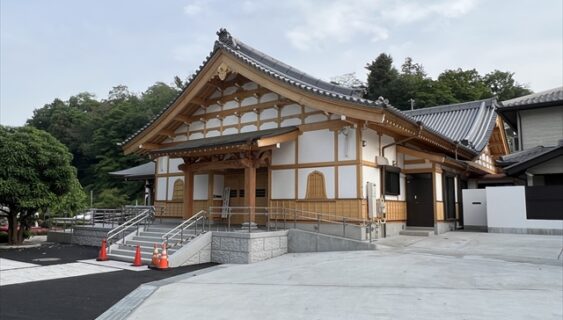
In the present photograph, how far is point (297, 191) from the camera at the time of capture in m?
13.0

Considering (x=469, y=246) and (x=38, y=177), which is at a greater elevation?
(x=38, y=177)

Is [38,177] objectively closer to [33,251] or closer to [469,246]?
[33,251]

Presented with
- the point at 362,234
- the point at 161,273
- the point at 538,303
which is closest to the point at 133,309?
the point at 161,273

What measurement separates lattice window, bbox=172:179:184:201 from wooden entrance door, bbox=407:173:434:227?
9.18 meters

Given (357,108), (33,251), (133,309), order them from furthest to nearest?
(33,251), (357,108), (133,309)

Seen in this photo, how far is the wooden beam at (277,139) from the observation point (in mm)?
11734

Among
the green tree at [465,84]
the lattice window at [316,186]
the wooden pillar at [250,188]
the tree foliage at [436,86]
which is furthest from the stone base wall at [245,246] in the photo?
the green tree at [465,84]

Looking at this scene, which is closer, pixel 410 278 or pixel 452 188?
pixel 410 278

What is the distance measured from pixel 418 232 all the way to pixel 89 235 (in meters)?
12.5

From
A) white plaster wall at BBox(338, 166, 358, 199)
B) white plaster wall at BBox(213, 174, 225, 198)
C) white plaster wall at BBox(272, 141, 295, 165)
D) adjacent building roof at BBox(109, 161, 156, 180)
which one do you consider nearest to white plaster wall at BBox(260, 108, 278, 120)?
white plaster wall at BBox(272, 141, 295, 165)

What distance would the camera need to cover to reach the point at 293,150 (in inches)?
524

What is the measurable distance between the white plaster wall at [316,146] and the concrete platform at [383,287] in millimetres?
3264

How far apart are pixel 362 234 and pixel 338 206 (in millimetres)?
1131

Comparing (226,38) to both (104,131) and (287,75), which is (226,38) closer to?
(287,75)
